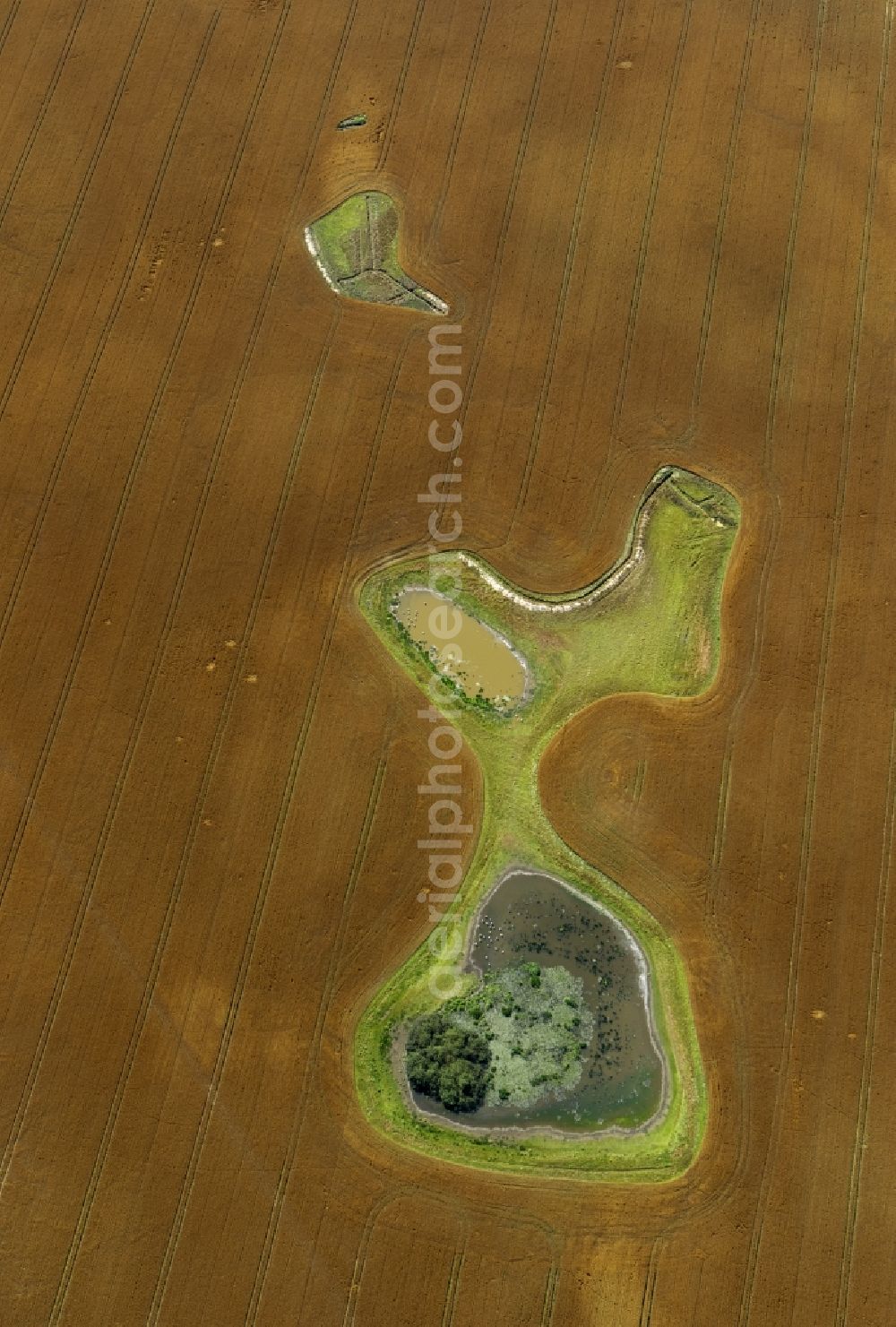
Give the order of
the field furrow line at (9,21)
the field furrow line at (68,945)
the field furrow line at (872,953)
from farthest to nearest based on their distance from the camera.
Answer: the field furrow line at (9,21) → the field furrow line at (68,945) → the field furrow line at (872,953)

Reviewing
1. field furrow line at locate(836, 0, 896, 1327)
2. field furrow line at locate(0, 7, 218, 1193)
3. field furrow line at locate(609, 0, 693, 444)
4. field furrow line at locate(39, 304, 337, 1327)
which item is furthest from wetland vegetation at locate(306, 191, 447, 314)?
field furrow line at locate(836, 0, 896, 1327)

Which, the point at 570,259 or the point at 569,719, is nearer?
the point at 569,719

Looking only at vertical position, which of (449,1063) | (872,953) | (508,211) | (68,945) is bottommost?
(449,1063)

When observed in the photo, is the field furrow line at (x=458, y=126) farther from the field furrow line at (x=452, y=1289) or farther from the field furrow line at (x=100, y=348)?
the field furrow line at (x=452, y=1289)

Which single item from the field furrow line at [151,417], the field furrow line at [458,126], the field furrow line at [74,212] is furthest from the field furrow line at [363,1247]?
the field furrow line at [458,126]

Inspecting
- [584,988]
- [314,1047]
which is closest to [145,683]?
[314,1047]

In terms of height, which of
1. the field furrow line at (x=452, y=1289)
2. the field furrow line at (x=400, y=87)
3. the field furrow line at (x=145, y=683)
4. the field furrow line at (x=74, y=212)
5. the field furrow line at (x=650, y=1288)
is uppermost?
the field furrow line at (x=400, y=87)

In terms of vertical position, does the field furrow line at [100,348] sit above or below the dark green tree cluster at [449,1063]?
above

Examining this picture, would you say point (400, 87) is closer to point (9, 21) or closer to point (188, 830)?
point (9, 21)

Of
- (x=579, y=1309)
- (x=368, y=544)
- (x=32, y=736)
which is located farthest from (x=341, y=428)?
(x=579, y=1309)
